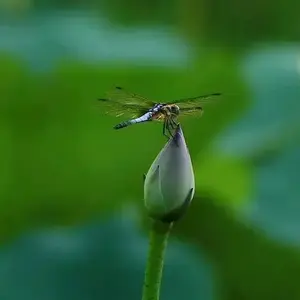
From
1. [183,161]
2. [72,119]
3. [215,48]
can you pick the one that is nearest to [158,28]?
[215,48]

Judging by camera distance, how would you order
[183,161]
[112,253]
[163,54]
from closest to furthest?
[183,161], [112,253], [163,54]

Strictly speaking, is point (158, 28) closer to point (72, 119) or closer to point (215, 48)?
point (215, 48)

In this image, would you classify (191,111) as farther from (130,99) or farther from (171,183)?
(171,183)

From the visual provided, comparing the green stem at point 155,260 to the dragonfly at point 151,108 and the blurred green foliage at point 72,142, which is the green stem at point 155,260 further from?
the blurred green foliage at point 72,142

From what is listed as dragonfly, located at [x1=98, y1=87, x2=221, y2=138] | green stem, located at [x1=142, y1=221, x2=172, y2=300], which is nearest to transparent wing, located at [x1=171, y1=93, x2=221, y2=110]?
dragonfly, located at [x1=98, y1=87, x2=221, y2=138]

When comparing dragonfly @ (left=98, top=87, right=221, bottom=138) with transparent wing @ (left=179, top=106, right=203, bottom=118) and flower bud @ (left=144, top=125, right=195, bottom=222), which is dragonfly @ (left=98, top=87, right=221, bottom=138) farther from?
flower bud @ (left=144, top=125, right=195, bottom=222)

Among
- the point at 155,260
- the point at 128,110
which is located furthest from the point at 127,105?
the point at 155,260

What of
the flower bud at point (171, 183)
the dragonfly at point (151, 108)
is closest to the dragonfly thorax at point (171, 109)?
the dragonfly at point (151, 108)
